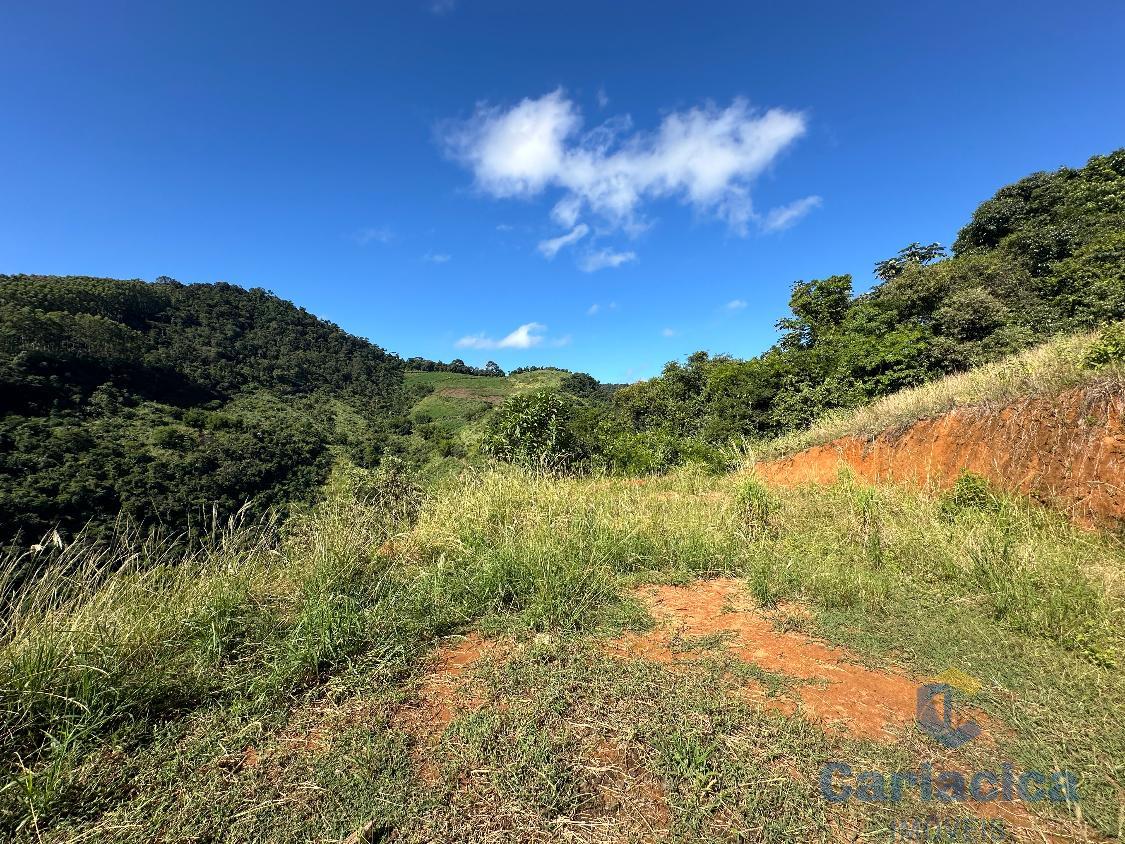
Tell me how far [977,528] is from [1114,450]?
7.71 feet

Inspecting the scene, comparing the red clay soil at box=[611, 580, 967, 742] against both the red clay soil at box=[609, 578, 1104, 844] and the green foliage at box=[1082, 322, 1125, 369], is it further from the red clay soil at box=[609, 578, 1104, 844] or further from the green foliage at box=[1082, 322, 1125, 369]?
the green foliage at box=[1082, 322, 1125, 369]

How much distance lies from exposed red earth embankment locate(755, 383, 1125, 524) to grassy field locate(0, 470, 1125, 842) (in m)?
0.96

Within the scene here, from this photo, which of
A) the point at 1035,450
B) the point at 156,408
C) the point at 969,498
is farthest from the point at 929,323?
the point at 156,408

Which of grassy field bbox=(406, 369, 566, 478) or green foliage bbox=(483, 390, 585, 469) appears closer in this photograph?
green foliage bbox=(483, 390, 585, 469)

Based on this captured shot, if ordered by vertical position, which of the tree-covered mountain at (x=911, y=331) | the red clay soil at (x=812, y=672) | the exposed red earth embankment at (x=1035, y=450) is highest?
the tree-covered mountain at (x=911, y=331)

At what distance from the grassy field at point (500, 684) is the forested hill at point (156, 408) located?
35.5 inches

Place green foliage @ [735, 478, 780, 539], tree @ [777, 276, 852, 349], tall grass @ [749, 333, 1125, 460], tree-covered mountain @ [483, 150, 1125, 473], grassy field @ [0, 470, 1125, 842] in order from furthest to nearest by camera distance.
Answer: tree @ [777, 276, 852, 349], tree-covered mountain @ [483, 150, 1125, 473], tall grass @ [749, 333, 1125, 460], green foliage @ [735, 478, 780, 539], grassy field @ [0, 470, 1125, 842]

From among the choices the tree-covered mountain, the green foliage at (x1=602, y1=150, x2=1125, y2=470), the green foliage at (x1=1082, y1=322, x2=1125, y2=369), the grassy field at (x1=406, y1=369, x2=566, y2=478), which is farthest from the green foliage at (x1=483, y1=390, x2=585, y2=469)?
the grassy field at (x1=406, y1=369, x2=566, y2=478)

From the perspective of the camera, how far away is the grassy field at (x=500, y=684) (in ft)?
5.70

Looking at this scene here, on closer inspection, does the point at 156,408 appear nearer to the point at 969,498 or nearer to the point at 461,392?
the point at 461,392

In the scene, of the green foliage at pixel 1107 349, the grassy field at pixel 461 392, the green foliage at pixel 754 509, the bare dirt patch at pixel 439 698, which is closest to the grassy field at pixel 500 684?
the bare dirt patch at pixel 439 698

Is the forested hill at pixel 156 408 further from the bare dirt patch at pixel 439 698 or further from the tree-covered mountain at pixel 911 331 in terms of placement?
the tree-covered mountain at pixel 911 331

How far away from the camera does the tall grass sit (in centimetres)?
586

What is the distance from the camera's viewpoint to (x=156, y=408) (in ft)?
116
